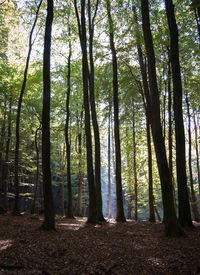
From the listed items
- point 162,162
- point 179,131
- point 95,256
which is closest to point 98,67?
→ point 179,131

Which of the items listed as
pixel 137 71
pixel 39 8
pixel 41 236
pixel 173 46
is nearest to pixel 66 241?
pixel 41 236

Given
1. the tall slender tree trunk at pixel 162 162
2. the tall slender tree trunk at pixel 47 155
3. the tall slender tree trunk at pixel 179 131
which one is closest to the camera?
the tall slender tree trunk at pixel 162 162

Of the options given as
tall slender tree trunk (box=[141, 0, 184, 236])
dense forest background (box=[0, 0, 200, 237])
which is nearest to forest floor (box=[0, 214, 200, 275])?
tall slender tree trunk (box=[141, 0, 184, 236])

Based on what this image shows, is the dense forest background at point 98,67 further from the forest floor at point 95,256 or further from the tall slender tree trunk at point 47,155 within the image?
the forest floor at point 95,256

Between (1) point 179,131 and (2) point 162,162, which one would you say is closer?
(2) point 162,162

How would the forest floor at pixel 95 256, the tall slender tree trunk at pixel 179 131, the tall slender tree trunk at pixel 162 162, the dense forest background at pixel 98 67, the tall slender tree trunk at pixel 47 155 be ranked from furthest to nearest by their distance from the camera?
the dense forest background at pixel 98 67 < the tall slender tree trunk at pixel 179 131 < the tall slender tree trunk at pixel 47 155 < the tall slender tree trunk at pixel 162 162 < the forest floor at pixel 95 256

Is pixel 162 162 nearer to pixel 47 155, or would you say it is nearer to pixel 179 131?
pixel 179 131

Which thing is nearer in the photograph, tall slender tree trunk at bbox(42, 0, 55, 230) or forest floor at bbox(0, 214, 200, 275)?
forest floor at bbox(0, 214, 200, 275)

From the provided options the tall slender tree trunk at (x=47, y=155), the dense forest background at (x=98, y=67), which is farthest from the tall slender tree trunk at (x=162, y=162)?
the tall slender tree trunk at (x=47, y=155)

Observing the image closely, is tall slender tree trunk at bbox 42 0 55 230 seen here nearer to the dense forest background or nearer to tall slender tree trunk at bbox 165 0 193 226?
the dense forest background

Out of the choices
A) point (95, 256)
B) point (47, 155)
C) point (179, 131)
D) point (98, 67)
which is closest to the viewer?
point (95, 256)

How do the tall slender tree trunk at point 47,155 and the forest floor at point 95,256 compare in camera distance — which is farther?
the tall slender tree trunk at point 47,155

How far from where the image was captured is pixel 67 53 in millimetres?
14773

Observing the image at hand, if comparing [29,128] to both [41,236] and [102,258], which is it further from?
[102,258]
